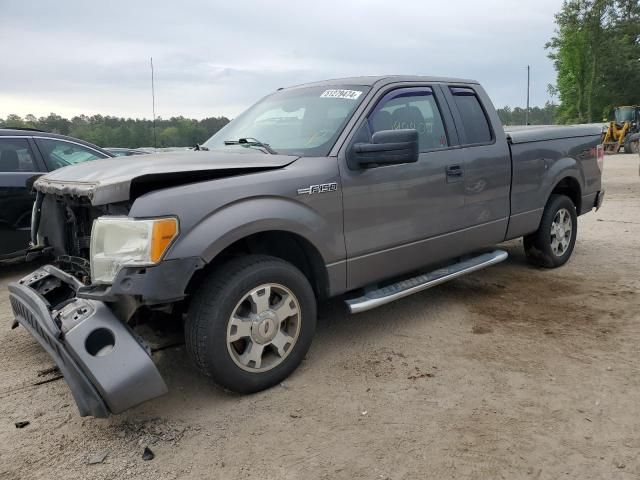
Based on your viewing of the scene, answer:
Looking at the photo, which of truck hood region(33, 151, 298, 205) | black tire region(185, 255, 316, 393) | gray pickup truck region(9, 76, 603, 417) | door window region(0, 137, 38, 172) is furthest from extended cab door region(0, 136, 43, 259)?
black tire region(185, 255, 316, 393)

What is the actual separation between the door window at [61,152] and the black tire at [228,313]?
12.7 feet

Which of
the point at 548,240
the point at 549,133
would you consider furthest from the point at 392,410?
the point at 549,133

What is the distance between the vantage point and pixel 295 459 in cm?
251

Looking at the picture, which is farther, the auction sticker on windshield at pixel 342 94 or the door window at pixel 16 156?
the door window at pixel 16 156

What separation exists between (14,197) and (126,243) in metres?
3.79

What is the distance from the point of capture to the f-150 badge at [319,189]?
322 cm

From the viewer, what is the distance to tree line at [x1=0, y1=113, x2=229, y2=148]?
5.08 m

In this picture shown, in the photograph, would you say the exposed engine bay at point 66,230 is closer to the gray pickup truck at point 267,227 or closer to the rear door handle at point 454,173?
the gray pickup truck at point 267,227

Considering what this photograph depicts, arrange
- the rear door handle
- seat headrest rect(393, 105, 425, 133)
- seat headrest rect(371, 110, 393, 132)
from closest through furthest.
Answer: seat headrest rect(371, 110, 393, 132) < seat headrest rect(393, 105, 425, 133) < the rear door handle

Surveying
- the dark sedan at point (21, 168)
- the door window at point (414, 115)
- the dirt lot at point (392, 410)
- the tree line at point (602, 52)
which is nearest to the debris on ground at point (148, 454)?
the dirt lot at point (392, 410)

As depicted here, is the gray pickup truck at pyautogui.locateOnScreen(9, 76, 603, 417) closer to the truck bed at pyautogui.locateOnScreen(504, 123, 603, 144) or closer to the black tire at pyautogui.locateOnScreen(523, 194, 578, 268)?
the truck bed at pyautogui.locateOnScreen(504, 123, 603, 144)

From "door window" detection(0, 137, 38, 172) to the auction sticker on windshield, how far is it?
12.4ft

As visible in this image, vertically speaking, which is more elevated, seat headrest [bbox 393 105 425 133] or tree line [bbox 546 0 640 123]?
tree line [bbox 546 0 640 123]

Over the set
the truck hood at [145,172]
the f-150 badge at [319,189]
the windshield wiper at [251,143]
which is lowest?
the f-150 badge at [319,189]
